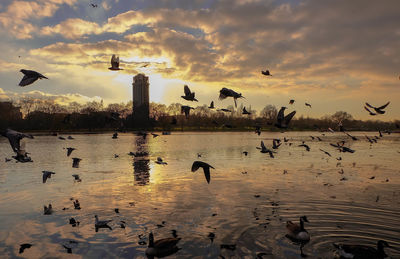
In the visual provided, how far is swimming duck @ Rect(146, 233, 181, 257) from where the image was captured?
1057 cm

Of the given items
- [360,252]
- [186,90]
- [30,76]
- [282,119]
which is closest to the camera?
[30,76]

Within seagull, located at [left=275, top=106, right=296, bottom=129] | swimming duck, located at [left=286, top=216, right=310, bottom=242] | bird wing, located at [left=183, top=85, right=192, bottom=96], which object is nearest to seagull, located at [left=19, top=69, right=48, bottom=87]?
bird wing, located at [left=183, top=85, right=192, bottom=96]

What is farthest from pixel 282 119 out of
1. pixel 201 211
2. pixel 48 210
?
pixel 48 210

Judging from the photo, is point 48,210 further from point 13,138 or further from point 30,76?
point 30,76

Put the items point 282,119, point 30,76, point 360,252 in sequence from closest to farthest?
point 30,76 < point 360,252 < point 282,119

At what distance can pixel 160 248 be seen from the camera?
10.7 metres

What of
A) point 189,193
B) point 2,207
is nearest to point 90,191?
point 2,207

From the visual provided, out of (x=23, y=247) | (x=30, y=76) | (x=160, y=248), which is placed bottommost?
(x=23, y=247)

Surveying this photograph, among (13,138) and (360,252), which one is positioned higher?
(13,138)

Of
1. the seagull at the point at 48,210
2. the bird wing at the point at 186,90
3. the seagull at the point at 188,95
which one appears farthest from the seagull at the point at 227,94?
the seagull at the point at 48,210

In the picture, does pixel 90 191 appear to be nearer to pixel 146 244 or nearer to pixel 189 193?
pixel 189 193

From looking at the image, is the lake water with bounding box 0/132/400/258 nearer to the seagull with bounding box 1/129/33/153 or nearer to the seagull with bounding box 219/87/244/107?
the seagull with bounding box 1/129/33/153

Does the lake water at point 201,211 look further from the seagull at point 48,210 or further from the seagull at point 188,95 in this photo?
the seagull at point 188,95

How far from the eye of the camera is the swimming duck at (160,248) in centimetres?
1057
